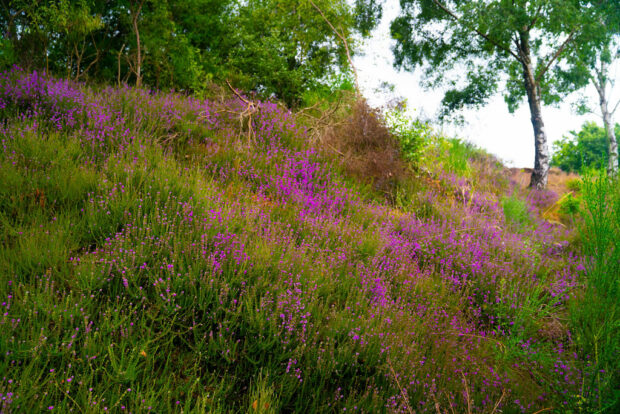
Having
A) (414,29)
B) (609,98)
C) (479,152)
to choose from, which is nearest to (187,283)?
(479,152)

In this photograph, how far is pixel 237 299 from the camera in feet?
8.43

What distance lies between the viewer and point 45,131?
452 cm

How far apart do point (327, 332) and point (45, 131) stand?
4.31 metres

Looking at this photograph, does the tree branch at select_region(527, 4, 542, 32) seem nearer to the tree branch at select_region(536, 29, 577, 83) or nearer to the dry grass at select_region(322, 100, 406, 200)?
Result: the tree branch at select_region(536, 29, 577, 83)

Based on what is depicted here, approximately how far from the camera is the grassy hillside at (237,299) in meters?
2.03

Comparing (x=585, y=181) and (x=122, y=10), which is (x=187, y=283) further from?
(x=122, y=10)

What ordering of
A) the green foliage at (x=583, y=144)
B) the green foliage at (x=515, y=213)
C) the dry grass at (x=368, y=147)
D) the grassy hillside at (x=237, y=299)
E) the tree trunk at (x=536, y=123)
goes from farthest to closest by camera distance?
1. the green foliage at (x=583, y=144)
2. the tree trunk at (x=536, y=123)
3. the green foliage at (x=515, y=213)
4. the dry grass at (x=368, y=147)
5. the grassy hillside at (x=237, y=299)

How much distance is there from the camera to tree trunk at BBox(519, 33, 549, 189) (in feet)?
37.8

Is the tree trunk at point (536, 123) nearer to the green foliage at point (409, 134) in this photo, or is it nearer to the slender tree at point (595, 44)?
the slender tree at point (595, 44)

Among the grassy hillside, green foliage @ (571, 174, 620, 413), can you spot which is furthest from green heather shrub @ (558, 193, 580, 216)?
green foliage @ (571, 174, 620, 413)

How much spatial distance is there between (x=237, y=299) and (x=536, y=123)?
12212 millimetres

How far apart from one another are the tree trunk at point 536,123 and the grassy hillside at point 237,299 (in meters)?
7.90

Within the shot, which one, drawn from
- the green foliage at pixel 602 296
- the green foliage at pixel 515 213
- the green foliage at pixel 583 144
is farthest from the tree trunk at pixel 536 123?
the green foliage at pixel 583 144

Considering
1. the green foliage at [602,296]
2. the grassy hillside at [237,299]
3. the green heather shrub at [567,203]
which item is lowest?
the grassy hillside at [237,299]
